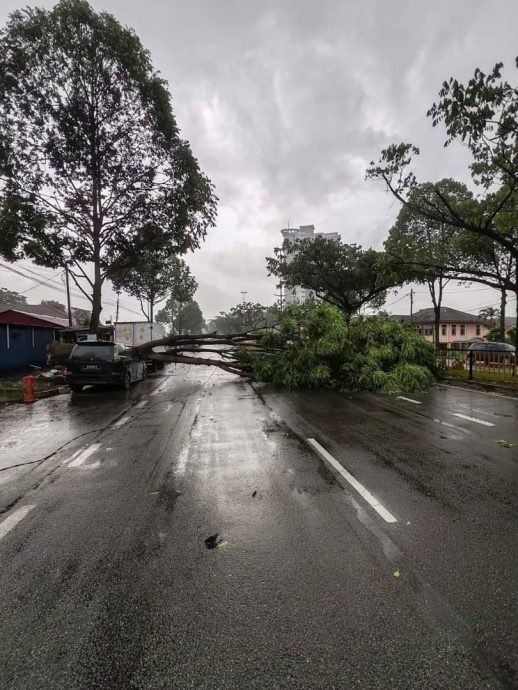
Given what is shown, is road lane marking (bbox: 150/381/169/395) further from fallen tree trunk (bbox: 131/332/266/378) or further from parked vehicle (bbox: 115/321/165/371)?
parked vehicle (bbox: 115/321/165/371)

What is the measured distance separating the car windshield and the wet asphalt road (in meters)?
6.66

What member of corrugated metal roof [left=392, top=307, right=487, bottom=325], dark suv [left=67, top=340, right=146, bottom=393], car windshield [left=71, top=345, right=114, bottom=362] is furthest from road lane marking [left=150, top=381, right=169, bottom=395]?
corrugated metal roof [left=392, top=307, right=487, bottom=325]

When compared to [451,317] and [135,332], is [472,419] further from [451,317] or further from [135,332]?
[451,317]

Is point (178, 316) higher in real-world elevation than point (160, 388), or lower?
higher

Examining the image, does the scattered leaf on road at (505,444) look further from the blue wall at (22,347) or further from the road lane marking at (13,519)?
Result: the blue wall at (22,347)

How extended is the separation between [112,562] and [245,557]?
109cm

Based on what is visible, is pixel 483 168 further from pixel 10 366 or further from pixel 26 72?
pixel 10 366

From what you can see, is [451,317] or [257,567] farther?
[451,317]

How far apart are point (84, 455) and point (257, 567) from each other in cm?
409

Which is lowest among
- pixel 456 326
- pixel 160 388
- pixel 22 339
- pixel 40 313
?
pixel 160 388

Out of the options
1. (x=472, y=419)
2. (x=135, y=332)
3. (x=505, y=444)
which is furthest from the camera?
(x=135, y=332)

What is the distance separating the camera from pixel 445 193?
2681 centimetres

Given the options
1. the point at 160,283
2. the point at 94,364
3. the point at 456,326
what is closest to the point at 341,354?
the point at 94,364

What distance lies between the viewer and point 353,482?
4.49 metres
